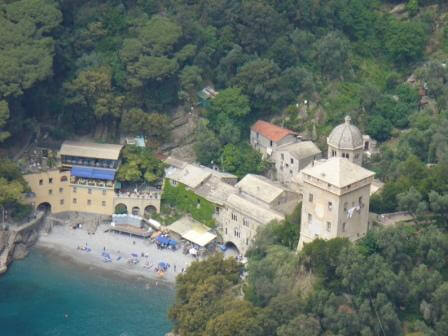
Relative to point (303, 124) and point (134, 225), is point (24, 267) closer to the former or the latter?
point (134, 225)

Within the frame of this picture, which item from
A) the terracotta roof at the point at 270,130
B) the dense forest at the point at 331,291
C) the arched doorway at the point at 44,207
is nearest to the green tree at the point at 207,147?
the terracotta roof at the point at 270,130

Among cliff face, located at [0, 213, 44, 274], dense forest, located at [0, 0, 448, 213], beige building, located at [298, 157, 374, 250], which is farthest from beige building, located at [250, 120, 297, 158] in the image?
cliff face, located at [0, 213, 44, 274]

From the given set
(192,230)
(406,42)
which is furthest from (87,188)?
(406,42)

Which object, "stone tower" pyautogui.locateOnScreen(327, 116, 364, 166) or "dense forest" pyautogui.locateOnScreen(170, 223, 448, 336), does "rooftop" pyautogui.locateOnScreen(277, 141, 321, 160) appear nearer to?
"stone tower" pyautogui.locateOnScreen(327, 116, 364, 166)

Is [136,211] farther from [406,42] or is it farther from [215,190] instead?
[406,42]

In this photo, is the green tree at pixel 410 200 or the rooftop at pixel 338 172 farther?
the green tree at pixel 410 200

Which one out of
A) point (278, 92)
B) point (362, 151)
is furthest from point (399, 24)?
point (362, 151)

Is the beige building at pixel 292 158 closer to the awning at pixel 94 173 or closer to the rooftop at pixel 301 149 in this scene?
the rooftop at pixel 301 149
